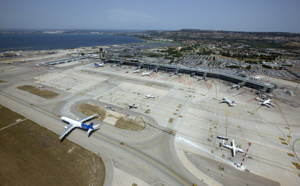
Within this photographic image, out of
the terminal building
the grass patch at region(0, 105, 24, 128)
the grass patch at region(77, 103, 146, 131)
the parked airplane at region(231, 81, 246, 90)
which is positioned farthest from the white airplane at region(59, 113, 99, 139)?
the parked airplane at region(231, 81, 246, 90)

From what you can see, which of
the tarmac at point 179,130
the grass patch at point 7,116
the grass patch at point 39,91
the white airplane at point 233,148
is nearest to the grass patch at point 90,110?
the tarmac at point 179,130

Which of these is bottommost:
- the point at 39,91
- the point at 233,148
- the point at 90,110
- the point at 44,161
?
the point at 44,161

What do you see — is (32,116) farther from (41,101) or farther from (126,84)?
(126,84)

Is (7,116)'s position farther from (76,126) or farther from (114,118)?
(114,118)

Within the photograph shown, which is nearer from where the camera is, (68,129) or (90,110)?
(68,129)

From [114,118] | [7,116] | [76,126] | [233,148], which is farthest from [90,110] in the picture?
[233,148]

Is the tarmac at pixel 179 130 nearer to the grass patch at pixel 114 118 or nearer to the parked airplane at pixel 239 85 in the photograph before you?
the grass patch at pixel 114 118

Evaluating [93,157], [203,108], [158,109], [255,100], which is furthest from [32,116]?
[255,100]

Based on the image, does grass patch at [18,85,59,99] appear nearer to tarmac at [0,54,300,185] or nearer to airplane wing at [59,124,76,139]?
tarmac at [0,54,300,185]
